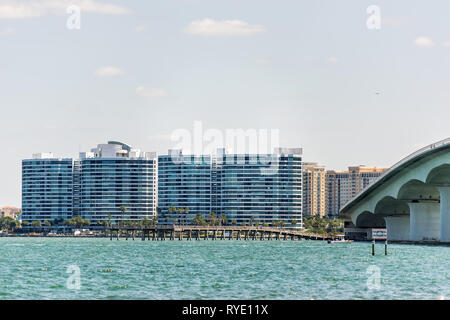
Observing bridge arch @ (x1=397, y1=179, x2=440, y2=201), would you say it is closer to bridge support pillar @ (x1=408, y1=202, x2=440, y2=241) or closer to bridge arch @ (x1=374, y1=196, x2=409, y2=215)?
bridge support pillar @ (x1=408, y1=202, x2=440, y2=241)

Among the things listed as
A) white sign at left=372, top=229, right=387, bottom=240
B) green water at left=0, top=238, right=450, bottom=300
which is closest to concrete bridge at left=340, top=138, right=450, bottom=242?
white sign at left=372, top=229, right=387, bottom=240

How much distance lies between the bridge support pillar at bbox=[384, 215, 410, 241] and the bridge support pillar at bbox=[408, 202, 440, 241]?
21623mm

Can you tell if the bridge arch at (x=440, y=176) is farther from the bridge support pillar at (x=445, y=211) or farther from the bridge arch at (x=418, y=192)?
the bridge arch at (x=418, y=192)

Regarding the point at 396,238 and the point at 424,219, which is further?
the point at 396,238

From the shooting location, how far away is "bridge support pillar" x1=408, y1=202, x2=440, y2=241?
509 ft

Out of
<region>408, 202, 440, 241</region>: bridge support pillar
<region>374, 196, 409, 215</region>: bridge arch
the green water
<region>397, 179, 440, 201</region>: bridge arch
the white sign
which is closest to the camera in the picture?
the green water

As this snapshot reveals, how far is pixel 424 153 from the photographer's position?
5217 inches

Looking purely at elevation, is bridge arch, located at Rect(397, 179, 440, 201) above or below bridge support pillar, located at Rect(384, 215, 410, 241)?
above

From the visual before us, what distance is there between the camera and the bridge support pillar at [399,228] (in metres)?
178

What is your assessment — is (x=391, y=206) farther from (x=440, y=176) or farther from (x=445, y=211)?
(x=445, y=211)

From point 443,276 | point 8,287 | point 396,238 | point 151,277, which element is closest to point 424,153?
point 396,238
